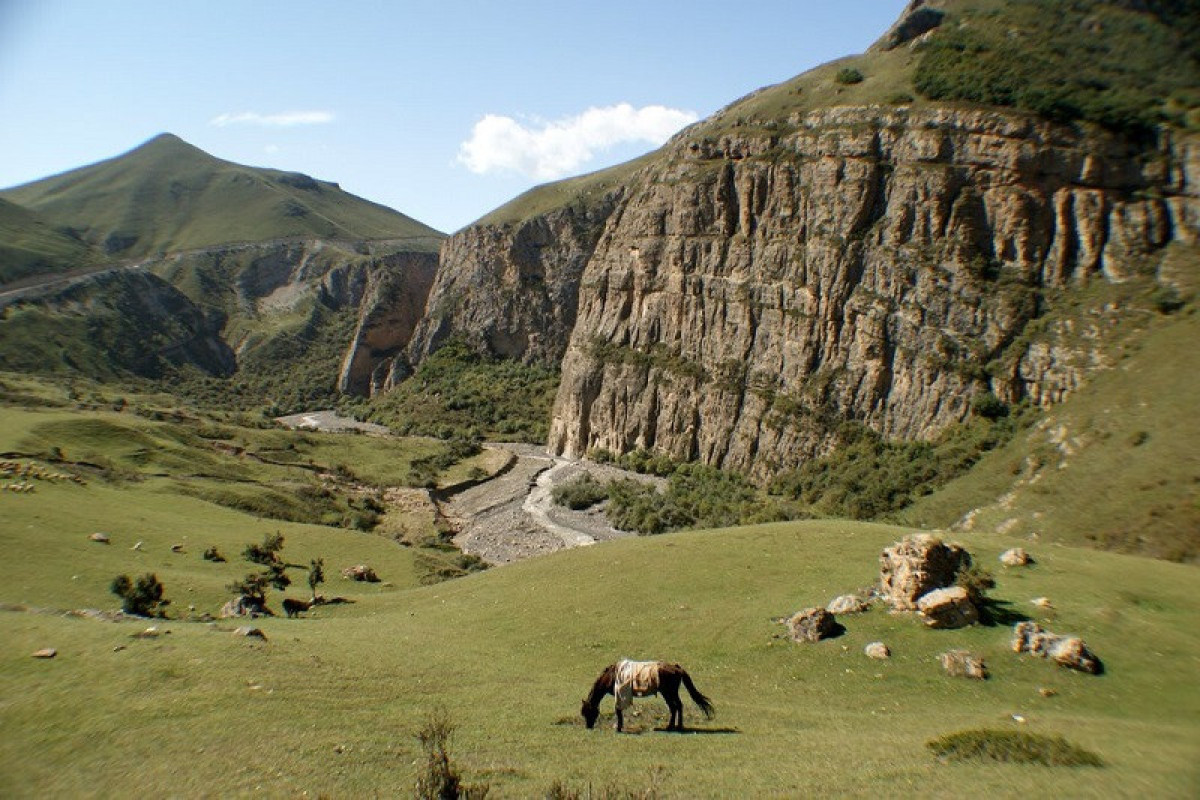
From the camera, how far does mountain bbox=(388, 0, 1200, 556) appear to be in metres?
53.5

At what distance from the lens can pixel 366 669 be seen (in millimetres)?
16219

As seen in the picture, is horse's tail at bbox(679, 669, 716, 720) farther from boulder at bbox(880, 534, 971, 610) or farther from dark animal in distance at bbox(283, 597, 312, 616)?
dark animal in distance at bbox(283, 597, 312, 616)

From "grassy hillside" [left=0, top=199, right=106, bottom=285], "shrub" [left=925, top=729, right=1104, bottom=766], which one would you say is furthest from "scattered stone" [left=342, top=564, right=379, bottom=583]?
"grassy hillside" [left=0, top=199, right=106, bottom=285]

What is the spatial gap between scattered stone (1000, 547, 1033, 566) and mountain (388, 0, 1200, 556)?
32503 millimetres

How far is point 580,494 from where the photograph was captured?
71.8 meters

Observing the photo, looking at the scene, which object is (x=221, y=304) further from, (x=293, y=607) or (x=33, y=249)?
(x=293, y=607)

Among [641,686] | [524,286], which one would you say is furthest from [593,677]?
[524,286]

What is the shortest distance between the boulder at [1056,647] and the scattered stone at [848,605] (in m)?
3.86

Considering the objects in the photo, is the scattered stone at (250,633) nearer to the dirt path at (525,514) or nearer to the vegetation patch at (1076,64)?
the dirt path at (525,514)

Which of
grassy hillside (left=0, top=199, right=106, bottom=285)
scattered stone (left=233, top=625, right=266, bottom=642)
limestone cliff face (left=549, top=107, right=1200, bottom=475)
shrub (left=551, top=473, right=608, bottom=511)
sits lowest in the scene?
shrub (left=551, top=473, right=608, bottom=511)

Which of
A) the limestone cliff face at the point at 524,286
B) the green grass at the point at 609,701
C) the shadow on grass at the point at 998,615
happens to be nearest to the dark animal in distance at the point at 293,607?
the green grass at the point at 609,701

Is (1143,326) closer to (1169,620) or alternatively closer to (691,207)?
(1169,620)

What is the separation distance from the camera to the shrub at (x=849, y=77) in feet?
250

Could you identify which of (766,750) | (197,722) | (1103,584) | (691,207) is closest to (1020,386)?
(1103,584)
